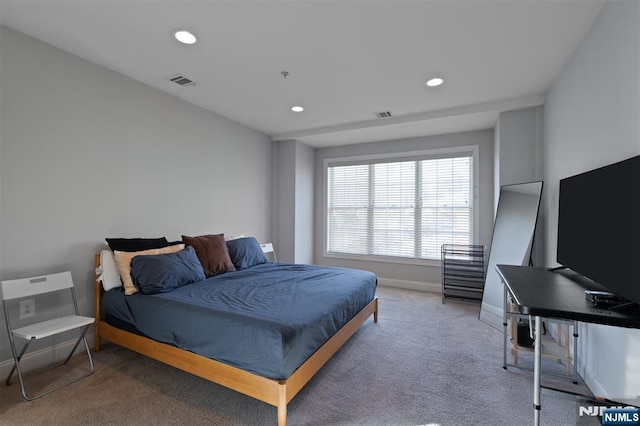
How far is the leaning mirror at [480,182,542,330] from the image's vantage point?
3127mm

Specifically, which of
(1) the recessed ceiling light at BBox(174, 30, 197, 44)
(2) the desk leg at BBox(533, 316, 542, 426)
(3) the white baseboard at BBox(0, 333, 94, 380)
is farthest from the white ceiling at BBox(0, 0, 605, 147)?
(3) the white baseboard at BBox(0, 333, 94, 380)

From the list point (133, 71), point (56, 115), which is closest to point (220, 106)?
point (133, 71)

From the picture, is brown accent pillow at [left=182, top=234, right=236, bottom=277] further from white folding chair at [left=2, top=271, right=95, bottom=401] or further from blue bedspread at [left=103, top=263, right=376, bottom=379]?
white folding chair at [left=2, top=271, right=95, bottom=401]

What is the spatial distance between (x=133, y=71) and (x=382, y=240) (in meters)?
4.22

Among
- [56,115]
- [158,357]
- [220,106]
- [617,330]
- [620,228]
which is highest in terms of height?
[220,106]

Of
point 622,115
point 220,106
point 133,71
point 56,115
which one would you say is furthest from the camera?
point 220,106

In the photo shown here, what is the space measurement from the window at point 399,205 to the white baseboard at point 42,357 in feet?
12.8

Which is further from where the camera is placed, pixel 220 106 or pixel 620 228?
pixel 220 106

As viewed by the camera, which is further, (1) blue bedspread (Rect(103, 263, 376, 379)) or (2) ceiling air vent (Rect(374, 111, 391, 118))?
(2) ceiling air vent (Rect(374, 111, 391, 118))

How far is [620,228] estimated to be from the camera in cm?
147

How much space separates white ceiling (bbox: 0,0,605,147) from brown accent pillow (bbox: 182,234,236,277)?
1713 millimetres

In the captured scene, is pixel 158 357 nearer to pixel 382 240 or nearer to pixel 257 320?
pixel 257 320

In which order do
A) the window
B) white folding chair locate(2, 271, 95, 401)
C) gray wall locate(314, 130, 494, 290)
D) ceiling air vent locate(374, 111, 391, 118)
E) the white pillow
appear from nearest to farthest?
white folding chair locate(2, 271, 95, 401) → the white pillow → ceiling air vent locate(374, 111, 391, 118) → gray wall locate(314, 130, 494, 290) → the window

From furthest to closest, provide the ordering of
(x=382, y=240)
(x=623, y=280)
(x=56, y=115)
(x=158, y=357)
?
(x=382, y=240) → (x=56, y=115) → (x=158, y=357) → (x=623, y=280)
